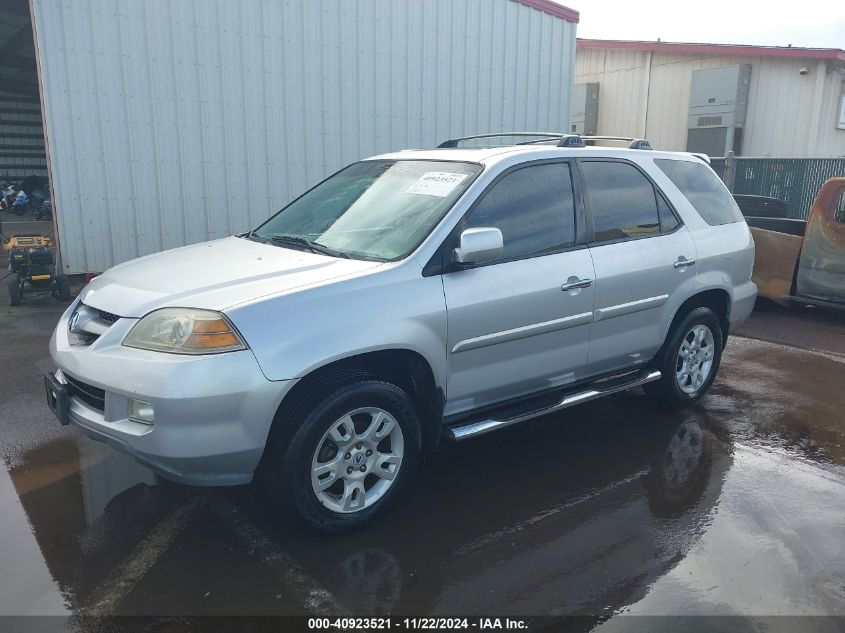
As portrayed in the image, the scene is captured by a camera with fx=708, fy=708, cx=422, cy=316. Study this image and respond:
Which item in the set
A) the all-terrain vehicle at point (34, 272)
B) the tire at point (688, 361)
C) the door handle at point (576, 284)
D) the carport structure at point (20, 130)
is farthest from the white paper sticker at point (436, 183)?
the carport structure at point (20, 130)

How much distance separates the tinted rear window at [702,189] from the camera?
16.5 ft

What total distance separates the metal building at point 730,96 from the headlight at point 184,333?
16.5 meters

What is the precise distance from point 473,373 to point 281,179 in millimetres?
6774

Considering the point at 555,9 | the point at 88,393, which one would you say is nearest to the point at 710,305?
the point at 88,393

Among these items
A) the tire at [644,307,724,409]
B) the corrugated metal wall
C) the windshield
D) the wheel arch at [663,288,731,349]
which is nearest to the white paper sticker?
the windshield

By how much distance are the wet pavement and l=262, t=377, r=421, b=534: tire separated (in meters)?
0.16

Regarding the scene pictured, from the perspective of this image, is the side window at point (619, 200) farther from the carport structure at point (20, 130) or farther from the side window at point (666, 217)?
the carport structure at point (20, 130)

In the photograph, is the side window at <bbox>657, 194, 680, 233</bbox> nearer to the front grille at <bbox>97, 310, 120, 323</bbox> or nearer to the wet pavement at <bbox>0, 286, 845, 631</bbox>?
the wet pavement at <bbox>0, 286, 845, 631</bbox>

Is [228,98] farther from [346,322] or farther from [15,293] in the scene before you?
[346,322]

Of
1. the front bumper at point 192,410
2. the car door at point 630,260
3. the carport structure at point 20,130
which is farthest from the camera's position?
the carport structure at point 20,130

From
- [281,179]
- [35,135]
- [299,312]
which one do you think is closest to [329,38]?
[281,179]

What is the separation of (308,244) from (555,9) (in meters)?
9.87

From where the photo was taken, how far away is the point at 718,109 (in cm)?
1705

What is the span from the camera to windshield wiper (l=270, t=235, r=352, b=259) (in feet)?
12.3
